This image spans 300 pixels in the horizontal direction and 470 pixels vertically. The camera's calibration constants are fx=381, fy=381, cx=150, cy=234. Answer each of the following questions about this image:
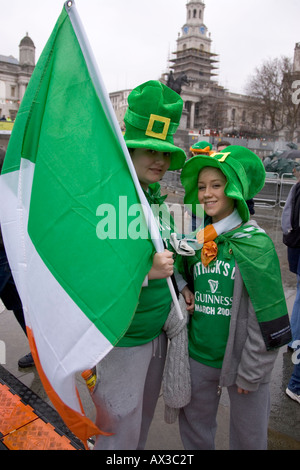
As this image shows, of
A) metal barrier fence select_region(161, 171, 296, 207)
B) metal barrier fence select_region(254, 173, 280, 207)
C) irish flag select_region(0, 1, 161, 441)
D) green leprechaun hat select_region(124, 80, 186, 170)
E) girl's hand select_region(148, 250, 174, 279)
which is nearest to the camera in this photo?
irish flag select_region(0, 1, 161, 441)

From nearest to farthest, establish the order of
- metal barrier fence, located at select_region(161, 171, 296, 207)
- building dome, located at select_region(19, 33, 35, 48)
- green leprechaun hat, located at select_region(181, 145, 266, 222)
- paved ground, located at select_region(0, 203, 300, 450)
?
green leprechaun hat, located at select_region(181, 145, 266, 222)
paved ground, located at select_region(0, 203, 300, 450)
metal barrier fence, located at select_region(161, 171, 296, 207)
building dome, located at select_region(19, 33, 35, 48)

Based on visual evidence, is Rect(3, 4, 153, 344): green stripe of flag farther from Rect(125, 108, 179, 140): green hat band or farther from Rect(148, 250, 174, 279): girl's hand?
Rect(125, 108, 179, 140): green hat band

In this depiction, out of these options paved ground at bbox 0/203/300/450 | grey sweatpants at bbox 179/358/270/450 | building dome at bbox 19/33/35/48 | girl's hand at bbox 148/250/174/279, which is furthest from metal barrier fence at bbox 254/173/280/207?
building dome at bbox 19/33/35/48

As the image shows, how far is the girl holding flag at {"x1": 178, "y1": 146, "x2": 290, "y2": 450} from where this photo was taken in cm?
188

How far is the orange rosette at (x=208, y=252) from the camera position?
2.01 metres

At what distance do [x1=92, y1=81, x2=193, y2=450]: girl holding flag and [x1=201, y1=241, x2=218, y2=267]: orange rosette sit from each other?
25 cm

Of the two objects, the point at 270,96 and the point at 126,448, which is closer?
the point at 126,448

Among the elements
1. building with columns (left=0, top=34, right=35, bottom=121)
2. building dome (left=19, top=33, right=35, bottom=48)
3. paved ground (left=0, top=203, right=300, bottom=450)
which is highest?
building dome (left=19, top=33, right=35, bottom=48)

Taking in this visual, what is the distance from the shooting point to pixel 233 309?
1.94m

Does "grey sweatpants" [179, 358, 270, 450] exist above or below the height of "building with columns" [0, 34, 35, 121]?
below

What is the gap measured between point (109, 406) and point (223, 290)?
0.79m

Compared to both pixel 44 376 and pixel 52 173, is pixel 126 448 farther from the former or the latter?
pixel 52 173
